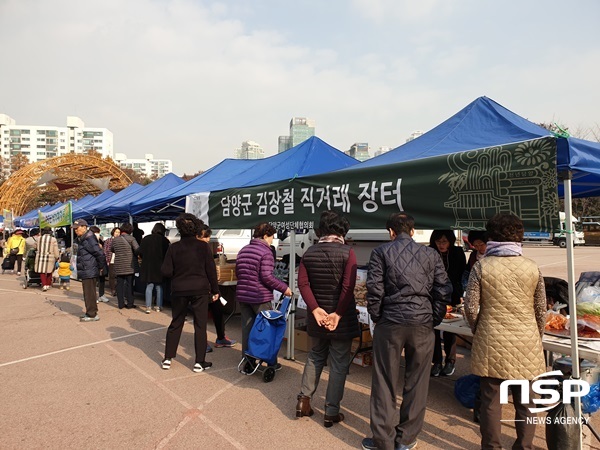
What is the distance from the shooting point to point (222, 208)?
6.40 meters

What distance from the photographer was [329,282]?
347 centimetres

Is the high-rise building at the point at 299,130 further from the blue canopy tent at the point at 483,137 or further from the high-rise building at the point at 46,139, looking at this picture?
the high-rise building at the point at 46,139

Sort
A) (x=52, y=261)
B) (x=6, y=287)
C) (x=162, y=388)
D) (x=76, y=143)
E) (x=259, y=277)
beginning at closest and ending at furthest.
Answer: (x=162, y=388), (x=259, y=277), (x=52, y=261), (x=6, y=287), (x=76, y=143)

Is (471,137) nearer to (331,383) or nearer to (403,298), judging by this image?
(403,298)

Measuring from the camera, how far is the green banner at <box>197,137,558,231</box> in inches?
112

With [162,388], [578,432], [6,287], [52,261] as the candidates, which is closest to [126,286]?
[52,261]

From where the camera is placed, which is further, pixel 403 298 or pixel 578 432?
pixel 403 298

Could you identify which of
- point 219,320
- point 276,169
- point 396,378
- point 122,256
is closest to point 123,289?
point 122,256

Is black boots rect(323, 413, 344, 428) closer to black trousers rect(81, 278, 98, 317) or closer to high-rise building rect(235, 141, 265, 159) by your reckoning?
black trousers rect(81, 278, 98, 317)

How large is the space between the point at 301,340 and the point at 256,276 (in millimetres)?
1505

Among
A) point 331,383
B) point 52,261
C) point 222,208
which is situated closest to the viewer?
point 331,383

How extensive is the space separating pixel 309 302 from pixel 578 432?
203cm

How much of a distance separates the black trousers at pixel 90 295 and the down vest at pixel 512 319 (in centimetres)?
663

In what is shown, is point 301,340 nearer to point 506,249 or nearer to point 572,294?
point 506,249
